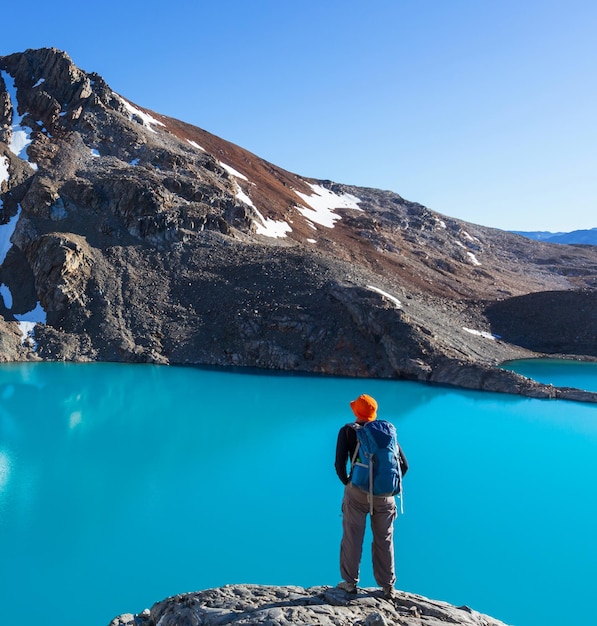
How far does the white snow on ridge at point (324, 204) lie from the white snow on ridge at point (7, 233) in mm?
28207

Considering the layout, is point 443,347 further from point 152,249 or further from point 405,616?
point 405,616

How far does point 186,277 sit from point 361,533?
29.8 metres

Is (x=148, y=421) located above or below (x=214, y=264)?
below

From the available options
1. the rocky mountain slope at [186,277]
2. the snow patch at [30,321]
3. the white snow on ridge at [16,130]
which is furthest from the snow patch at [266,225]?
the snow patch at [30,321]

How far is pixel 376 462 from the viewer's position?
17.5ft

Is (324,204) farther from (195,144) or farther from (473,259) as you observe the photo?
(473,259)

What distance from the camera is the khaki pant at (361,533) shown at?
5.49 m

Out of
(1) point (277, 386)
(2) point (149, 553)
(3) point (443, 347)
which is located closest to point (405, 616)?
(2) point (149, 553)

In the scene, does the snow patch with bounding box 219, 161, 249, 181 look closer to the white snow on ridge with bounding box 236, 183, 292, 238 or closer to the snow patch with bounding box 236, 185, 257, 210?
the white snow on ridge with bounding box 236, 183, 292, 238

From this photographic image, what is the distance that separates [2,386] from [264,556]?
1826 centimetres

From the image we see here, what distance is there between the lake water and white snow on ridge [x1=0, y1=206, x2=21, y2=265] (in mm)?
14858

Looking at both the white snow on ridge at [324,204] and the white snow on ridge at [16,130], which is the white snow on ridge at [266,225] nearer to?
the white snow on ridge at [324,204]

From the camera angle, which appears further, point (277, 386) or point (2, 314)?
point (2, 314)

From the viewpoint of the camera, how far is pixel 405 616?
528 centimetres
